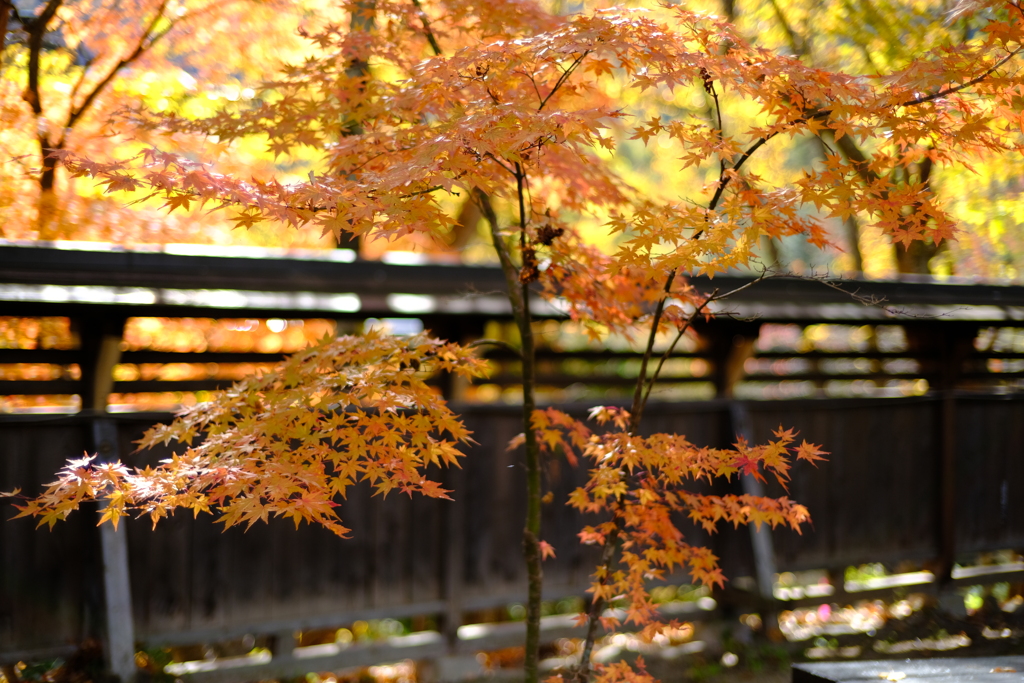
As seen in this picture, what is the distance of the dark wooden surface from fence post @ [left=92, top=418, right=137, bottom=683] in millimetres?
3957

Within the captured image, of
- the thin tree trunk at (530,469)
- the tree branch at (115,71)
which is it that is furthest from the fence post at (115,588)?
the thin tree trunk at (530,469)

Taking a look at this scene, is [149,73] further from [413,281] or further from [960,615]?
[960,615]

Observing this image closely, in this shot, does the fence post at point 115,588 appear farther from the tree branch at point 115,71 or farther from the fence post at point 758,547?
the fence post at point 758,547

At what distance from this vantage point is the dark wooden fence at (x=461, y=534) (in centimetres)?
447

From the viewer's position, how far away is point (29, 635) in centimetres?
436

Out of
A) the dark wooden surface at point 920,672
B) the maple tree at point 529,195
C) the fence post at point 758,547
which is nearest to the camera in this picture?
the maple tree at point 529,195

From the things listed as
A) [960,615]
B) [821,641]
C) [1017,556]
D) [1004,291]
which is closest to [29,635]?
[821,641]

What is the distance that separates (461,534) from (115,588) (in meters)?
2.36

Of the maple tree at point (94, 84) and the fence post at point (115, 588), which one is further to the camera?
the maple tree at point (94, 84)

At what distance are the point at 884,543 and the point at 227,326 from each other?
6.97 metres

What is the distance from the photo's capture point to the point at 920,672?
139 inches

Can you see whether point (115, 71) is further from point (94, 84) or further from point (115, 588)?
point (115, 588)

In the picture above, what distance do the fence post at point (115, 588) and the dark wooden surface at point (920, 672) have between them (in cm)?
396

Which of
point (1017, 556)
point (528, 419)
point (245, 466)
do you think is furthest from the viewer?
point (1017, 556)
